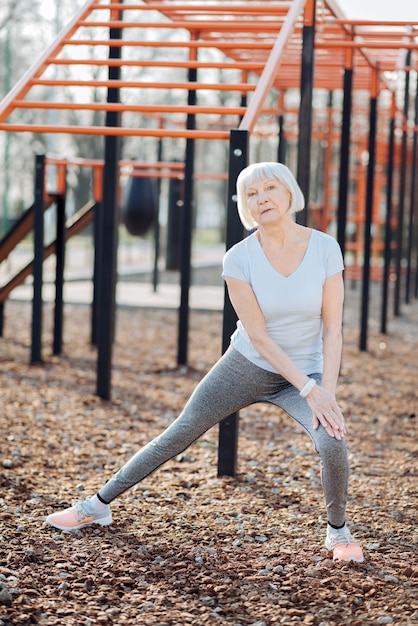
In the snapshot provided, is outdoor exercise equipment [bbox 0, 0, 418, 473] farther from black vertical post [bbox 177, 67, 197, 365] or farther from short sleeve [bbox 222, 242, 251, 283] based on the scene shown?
short sleeve [bbox 222, 242, 251, 283]

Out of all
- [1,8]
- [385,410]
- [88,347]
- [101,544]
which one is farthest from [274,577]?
[1,8]

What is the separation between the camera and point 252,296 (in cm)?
349

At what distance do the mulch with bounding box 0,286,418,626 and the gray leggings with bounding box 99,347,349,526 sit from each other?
234 mm

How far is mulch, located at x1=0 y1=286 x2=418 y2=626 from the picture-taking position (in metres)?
3.17

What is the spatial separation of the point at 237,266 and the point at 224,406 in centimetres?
54

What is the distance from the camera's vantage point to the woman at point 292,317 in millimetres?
3424

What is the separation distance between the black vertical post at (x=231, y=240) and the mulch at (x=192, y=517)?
0.10 metres

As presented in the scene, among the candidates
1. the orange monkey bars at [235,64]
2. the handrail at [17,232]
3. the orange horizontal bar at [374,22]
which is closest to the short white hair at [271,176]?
the orange monkey bars at [235,64]

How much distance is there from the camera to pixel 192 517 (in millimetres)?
4145

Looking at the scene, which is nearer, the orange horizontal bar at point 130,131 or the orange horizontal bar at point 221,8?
the orange horizontal bar at point 130,131

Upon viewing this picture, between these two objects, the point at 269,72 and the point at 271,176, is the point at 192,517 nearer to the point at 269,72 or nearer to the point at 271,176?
the point at 271,176

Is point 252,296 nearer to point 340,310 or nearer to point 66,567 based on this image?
→ point 340,310

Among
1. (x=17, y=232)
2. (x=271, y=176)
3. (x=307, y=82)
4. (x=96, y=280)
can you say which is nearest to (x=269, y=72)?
(x=307, y=82)

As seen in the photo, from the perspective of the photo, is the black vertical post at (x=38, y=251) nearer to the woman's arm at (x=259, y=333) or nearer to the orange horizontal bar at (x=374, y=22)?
the orange horizontal bar at (x=374, y=22)
